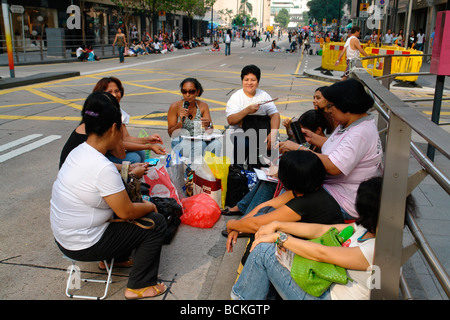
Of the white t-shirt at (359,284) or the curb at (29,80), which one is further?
the curb at (29,80)

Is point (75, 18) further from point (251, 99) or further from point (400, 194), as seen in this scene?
point (400, 194)

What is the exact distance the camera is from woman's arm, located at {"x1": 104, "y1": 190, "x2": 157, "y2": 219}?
261 centimetres

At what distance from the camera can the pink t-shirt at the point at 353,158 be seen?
2.97 metres

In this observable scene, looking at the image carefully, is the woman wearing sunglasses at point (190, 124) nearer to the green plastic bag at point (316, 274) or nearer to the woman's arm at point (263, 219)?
the woman's arm at point (263, 219)

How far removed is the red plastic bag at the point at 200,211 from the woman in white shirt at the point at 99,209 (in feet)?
3.93

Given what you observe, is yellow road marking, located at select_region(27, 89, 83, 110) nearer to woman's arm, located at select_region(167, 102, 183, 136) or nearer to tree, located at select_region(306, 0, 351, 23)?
woman's arm, located at select_region(167, 102, 183, 136)

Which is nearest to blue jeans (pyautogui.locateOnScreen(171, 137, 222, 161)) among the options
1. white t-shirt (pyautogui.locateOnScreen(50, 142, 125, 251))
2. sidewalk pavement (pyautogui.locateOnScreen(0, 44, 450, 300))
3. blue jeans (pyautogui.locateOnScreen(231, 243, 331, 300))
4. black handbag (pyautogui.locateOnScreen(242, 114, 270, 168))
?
black handbag (pyautogui.locateOnScreen(242, 114, 270, 168))

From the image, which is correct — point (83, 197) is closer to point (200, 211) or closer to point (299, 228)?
point (299, 228)

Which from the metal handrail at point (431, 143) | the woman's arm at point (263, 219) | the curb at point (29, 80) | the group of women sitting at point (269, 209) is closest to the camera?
A: the metal handrail at point (431, 143)

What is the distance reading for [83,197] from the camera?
260cm

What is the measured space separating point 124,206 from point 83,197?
255 millimetres

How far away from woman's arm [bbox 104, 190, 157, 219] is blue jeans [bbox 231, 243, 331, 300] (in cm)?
81

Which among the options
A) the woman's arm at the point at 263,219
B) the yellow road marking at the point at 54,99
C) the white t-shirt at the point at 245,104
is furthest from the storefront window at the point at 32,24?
the woman's arm at the point at 263,219

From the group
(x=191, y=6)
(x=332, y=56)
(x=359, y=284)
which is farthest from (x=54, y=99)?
(x=191, y=6)
